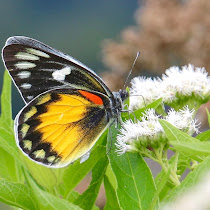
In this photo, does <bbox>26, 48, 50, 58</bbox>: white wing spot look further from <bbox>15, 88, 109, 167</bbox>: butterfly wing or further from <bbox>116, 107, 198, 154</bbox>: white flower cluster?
<bbox>116, 107, 198, 154</bbox>: white flower cluster

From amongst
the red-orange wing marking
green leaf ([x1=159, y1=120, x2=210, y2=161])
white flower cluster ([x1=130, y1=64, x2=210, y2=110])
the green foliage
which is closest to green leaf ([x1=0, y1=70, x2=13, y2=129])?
the green foliage

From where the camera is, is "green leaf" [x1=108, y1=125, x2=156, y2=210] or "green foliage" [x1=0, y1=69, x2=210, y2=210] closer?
"green foliage" [x1=0, y1=69, x2=210, y2=210]

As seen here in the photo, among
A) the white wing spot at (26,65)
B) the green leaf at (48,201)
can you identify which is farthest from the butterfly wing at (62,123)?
the green leaf at (48,201)

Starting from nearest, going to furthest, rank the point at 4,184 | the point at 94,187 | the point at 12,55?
the point at 4,184 → the point at 94,187 → the point at 12,55

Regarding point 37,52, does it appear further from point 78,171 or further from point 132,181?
point 132,181

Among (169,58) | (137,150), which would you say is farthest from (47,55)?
(169,58)

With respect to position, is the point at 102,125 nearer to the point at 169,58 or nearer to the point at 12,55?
the point at 12,55

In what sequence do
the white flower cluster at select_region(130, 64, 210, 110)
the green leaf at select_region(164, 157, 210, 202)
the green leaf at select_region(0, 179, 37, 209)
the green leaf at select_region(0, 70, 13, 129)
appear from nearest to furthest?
the green leaf at select_region(164, 157, 210, 202), the green leaf at select_region(0, 179, 37, 209), the green leaf at select_region(0, 70, 13, 129), the white flower cluster at select_region(130, 64, 210, 110)

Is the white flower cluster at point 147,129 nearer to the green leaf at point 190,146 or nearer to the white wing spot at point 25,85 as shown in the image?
the green leaf at point 190,146
